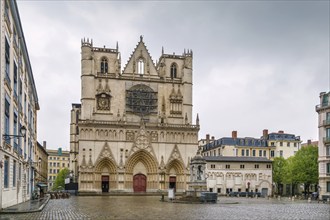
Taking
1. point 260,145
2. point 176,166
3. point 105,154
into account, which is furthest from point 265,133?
point 105,154

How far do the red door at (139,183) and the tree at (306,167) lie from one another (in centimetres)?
2672

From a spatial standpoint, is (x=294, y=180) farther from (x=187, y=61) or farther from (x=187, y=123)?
(x=187, y=61)

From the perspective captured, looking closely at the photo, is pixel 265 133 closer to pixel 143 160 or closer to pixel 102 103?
pixel 143 160

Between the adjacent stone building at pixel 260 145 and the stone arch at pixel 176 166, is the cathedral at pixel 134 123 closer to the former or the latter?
the stone arch at pixel 176 166

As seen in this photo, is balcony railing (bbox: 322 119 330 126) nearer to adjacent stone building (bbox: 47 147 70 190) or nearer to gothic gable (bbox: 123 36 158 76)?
gothic gable (bbox: 123 36 158 76)

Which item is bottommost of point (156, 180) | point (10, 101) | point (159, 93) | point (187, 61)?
point (156, 180)

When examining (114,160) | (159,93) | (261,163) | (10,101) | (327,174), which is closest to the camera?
(10,101)

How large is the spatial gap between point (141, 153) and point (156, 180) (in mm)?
5478

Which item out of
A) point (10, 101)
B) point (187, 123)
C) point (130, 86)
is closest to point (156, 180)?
point (187, 123)

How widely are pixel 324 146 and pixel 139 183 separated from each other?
3247cm

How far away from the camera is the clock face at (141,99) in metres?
85.6

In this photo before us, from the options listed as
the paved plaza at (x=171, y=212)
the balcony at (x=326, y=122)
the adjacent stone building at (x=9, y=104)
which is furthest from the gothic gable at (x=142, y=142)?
the paved plaza at (x=171, y=212)

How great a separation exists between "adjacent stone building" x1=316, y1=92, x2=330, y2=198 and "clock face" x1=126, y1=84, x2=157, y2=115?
98.3 ft

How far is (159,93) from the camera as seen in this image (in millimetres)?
87188
